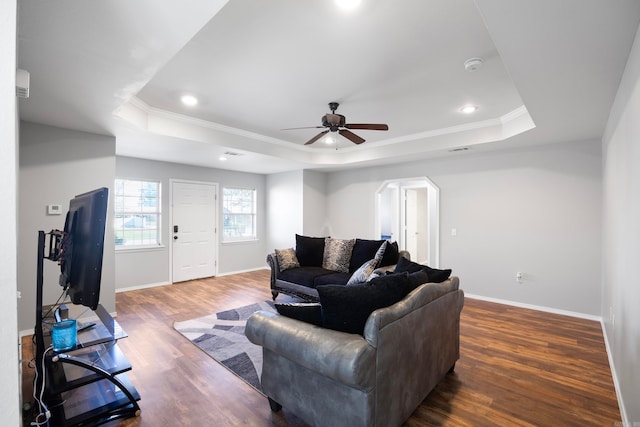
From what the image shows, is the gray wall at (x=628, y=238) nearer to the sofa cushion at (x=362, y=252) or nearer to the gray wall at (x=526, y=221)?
the gray wall at (x=526, y=221)

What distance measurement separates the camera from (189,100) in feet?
11.7

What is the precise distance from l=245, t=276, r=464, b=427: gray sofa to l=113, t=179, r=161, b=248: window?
14.6ft

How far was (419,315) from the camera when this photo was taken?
2043 millimetres

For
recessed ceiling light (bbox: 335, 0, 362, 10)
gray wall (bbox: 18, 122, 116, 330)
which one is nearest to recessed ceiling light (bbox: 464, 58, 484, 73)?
recessed ceiling light (bbox: 335, 0, 362, 10)

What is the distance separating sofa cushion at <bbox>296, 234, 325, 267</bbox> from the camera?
16.2ft

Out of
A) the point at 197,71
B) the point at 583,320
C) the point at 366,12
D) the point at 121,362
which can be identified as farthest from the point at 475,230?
the point at 121,362

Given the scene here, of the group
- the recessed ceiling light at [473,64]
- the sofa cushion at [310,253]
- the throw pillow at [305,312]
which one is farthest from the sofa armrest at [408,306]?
the sofa cushion at [310,253]

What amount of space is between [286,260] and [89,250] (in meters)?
3.13

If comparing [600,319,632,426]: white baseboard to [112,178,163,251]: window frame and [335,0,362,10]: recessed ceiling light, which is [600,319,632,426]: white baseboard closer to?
[335,0,362,10]: recessed ceiling light

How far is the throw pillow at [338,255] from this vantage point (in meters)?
4.58

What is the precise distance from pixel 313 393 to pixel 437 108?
11.5 ft

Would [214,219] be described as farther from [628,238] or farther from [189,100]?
[628,238]

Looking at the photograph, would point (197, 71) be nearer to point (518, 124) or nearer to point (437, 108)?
point (437, 108)

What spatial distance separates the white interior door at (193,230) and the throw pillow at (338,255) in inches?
115
